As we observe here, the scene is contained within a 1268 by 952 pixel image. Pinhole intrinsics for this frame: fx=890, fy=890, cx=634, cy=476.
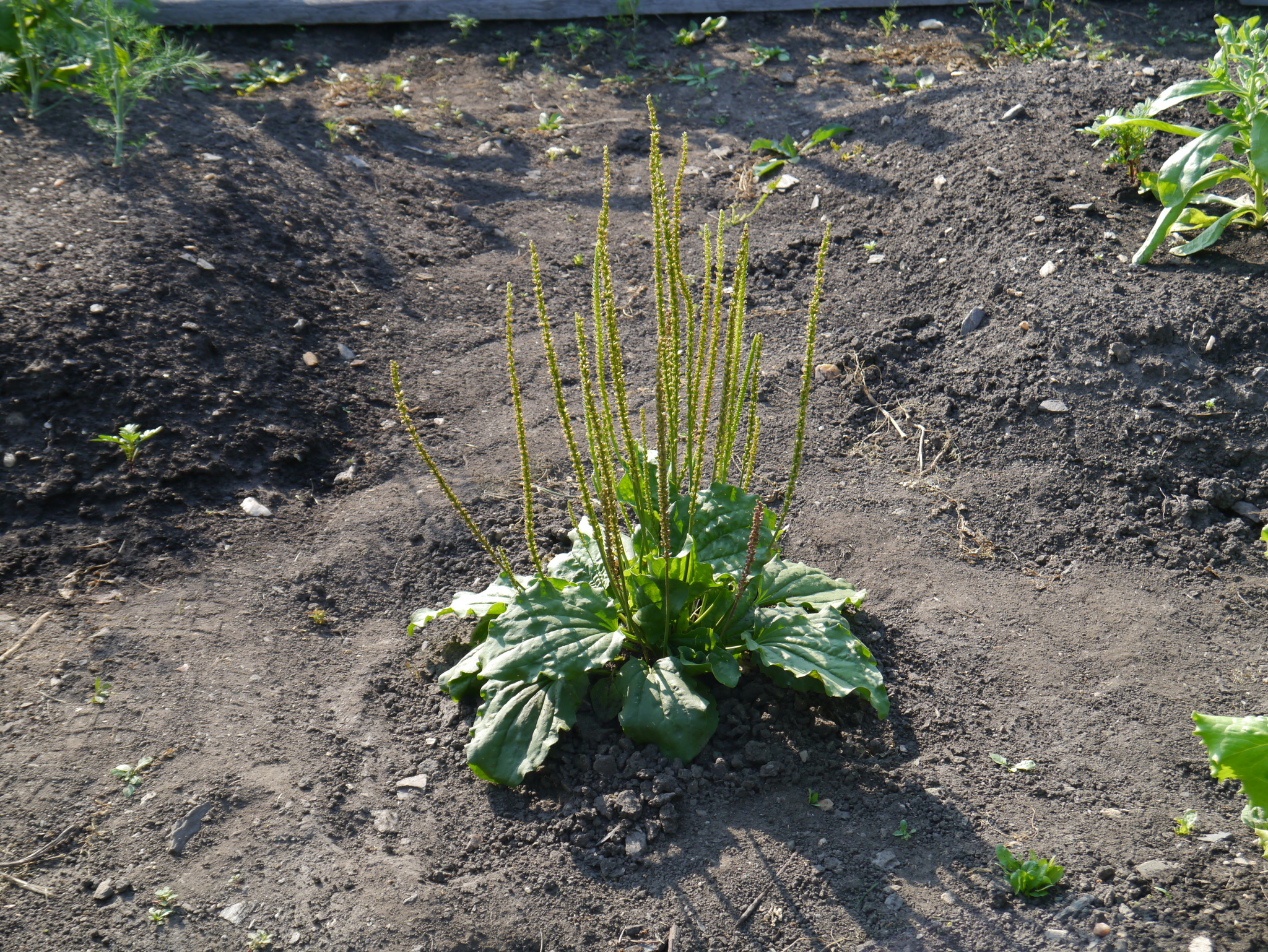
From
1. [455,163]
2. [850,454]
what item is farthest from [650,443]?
[455,163]

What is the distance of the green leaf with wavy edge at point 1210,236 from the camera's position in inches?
141

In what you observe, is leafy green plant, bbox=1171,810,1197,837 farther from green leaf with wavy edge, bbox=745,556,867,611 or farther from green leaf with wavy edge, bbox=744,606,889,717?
green leaf with wavy edge, bbox=745,556,867,611

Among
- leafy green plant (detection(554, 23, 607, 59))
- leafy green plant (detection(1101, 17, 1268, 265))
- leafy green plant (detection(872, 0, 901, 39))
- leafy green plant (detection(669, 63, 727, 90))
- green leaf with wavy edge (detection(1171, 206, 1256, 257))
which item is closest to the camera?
leafy green plant (detection(1101, 17, 1268, 265))

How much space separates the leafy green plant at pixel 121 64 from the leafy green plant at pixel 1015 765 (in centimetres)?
456

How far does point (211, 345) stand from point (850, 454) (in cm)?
260

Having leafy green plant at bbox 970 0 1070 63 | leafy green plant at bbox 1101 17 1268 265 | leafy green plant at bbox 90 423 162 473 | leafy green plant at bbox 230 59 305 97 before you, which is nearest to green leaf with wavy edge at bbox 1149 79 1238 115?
leafy green plant at bbox 1101 17 1268 265

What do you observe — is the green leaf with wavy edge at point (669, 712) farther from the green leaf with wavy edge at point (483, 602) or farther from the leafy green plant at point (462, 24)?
the leafy green plant at point (462, 24)

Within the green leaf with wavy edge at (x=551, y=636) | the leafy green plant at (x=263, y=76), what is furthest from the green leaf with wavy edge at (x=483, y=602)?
the leafy green plant at (x=263, y=76)

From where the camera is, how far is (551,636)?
7.52 feet

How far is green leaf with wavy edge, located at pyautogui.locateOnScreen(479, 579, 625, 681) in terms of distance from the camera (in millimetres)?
2229

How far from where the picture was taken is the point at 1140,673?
250 cm

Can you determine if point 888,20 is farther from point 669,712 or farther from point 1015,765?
point 669,712

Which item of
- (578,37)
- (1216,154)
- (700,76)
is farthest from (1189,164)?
(578,37)

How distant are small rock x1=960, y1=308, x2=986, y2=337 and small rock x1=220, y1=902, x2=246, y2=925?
324cm
